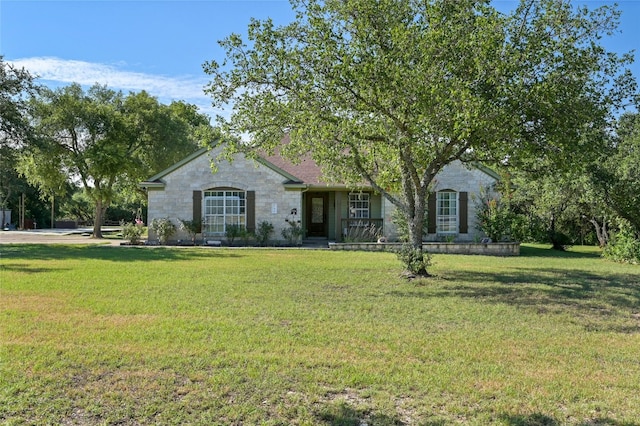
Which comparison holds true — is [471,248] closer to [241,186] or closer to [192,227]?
[241,186]

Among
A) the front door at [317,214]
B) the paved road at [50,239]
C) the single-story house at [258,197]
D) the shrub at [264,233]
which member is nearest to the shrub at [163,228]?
the single-story house at [258,197]

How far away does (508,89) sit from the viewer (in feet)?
30.9

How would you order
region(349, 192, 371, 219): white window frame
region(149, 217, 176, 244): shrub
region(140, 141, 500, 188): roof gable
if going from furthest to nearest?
1. region(349, 192, 371, 219): white window frame
2. region(140, 141, 500, 188): roof gable
3. region(149, 217, 176, 244): shrub

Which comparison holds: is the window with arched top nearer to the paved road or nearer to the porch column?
the porch column

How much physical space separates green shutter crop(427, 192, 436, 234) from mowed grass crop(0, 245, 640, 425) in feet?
36.1

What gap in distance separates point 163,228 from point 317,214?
7404mm

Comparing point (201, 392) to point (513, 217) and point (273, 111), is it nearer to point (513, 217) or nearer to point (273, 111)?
point (273, 111)

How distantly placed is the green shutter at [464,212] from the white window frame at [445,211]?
269mm

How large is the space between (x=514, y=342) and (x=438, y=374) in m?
1.78

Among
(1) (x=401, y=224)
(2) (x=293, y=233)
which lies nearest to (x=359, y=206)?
(1) (x=401, y=224)

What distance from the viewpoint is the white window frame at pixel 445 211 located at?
874 inches

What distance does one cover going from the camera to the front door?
962 inches

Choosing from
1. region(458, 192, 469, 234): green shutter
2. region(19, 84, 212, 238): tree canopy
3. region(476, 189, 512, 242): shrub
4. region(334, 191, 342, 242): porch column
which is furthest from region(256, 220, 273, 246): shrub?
region(476, 189, 512, 242): shrub

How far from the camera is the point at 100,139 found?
25.2m
